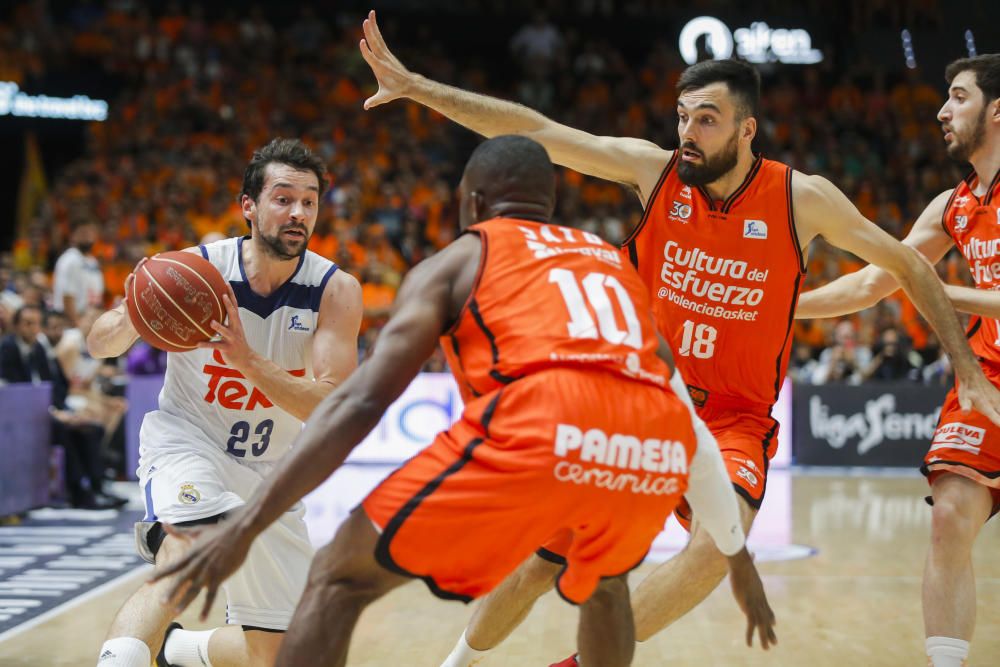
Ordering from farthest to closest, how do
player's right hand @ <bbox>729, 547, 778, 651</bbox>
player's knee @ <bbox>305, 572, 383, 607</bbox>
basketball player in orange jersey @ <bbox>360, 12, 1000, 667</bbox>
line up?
basketball player in orange jersey @ <bbox>360, 12, 1000, 667</bbox>
player's right hand @ <bbox>729, 547, 778, 651</bbox>
player's knee @ <bbox>305, 572, 383, 607</bbox>

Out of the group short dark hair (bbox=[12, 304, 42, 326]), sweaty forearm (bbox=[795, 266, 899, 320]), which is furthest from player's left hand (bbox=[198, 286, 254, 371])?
short dark hair (bbox=[12, 304, 42, 326])

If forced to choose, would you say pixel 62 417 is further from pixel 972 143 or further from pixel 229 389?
pixel 972 143

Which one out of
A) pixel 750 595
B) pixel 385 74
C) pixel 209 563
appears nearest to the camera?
pixel 209 563

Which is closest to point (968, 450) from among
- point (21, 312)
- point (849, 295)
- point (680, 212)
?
point (849, 295)

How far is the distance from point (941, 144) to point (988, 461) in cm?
1552

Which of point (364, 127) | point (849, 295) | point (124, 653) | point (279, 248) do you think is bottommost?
point (124, 653)

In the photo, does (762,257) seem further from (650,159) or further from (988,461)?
(988,461)

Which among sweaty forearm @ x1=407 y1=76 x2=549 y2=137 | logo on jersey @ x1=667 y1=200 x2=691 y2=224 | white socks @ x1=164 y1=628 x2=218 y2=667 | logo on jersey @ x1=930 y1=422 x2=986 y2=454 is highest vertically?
sweaty forearm @ x1=407 y1=76 x2=549 y2=137

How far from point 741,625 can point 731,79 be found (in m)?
3.16

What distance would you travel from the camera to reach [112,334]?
421 centimetres

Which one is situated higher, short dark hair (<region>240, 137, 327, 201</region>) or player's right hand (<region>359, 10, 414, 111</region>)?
player's right hand (<region>359, 10, 414, 111</region>)

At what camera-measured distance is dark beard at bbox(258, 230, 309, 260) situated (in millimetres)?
4266

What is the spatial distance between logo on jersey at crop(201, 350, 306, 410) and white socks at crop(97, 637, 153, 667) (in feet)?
3.05

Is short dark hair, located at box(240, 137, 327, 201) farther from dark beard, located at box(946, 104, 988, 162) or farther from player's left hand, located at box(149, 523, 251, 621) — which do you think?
dark beard, located at box(946, 104, 988, 162)
